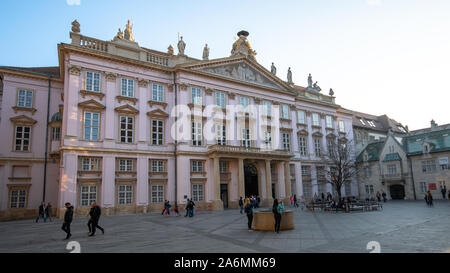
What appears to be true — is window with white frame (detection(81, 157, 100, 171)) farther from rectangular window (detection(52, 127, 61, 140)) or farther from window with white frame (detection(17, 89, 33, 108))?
window with white frame (detection(17, 89, 33, 108))

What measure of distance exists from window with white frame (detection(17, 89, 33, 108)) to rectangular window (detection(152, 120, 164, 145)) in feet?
45.1

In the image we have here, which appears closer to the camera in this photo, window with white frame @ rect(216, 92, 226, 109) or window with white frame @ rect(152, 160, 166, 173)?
window with white frame @ rect(152, 160, 166, 173)

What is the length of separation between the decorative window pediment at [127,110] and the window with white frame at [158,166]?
5.78 meters

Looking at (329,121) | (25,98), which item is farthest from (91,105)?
(329,121)

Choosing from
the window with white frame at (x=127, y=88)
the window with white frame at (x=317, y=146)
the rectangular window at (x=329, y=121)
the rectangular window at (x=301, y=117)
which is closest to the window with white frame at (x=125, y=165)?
the window with white frame at (x=127, y=88)

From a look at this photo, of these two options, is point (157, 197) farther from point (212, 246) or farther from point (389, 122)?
point (389, 122)

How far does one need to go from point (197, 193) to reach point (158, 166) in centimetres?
550

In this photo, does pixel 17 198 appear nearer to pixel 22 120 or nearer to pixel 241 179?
pixel 22 120

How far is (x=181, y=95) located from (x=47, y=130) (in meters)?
15.4

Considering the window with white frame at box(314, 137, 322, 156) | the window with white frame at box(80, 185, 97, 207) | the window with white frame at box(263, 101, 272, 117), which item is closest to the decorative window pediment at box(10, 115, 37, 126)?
the window with white frame at box(80, 185, 97, 207)

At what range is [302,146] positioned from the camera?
153ft

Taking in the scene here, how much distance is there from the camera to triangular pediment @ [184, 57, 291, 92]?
123 feet

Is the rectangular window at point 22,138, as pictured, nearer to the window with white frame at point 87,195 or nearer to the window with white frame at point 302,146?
the window with white frame at point 87,195

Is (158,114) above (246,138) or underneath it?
above
